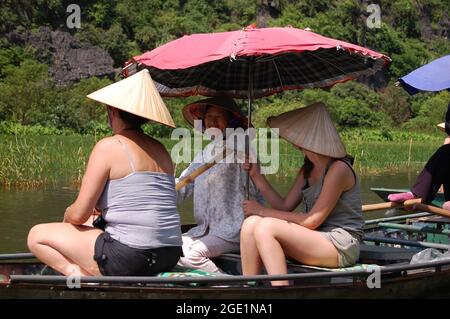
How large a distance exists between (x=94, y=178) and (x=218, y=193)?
1.04 m

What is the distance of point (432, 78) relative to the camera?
543cm

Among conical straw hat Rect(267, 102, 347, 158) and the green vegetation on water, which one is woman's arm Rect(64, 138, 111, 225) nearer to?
conical straw hat Rect(267, 102, 347, 158)

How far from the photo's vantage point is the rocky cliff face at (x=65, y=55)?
45.9 meters

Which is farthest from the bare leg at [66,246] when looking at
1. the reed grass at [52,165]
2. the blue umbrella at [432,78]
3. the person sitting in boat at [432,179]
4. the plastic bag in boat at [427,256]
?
the reed grass at [52,165]

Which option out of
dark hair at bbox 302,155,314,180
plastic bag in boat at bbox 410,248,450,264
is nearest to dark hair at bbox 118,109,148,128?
dark hair at bbox 302,155,314,180

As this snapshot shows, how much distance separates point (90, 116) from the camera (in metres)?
30.7

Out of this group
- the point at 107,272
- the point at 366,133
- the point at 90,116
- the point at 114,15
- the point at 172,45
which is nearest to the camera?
the point at 107,272

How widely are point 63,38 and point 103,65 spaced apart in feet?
12.4

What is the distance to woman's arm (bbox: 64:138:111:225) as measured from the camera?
3766 mm

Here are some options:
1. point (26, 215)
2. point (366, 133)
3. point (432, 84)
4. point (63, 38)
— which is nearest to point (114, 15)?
point (63, 38)

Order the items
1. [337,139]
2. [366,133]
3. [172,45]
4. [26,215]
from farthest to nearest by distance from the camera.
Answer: [366,133]
[26,215]
[172,45]
[337,139]

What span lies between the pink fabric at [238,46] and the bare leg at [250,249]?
0.85 metres

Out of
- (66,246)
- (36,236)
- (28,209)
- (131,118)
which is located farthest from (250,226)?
(28,209)

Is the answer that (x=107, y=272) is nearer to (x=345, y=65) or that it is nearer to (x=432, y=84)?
(x=345, y=65)
